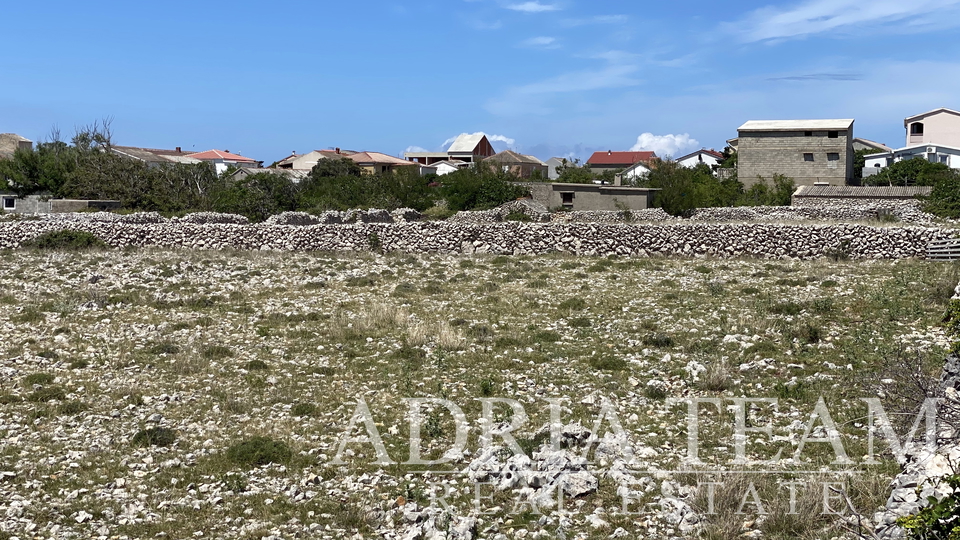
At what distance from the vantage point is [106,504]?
919 centimetres

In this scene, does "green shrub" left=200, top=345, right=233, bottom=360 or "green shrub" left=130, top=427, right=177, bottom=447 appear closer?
"green shrub" left=130, top=427, right=177, bottom=447

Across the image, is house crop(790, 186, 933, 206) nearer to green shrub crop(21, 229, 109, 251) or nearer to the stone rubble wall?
the stone rubble wall

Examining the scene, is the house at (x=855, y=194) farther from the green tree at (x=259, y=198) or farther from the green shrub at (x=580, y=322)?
the green shrub at (x=580, y=322)

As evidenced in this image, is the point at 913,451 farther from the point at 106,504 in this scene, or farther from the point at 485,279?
the point at 485,279

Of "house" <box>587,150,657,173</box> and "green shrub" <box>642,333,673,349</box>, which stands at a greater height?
"house" <box>587,150,657,173</box>

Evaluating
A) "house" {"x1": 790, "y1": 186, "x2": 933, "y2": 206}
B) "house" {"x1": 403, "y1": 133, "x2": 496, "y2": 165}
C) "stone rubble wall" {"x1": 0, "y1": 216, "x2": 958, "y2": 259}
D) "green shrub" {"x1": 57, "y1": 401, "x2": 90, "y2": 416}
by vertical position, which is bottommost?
"green shrub" {"x1": 57, "y1": 401, "x2": 90, "y2": 416}

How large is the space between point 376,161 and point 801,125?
2398 inches

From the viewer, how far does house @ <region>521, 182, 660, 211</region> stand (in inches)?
2174

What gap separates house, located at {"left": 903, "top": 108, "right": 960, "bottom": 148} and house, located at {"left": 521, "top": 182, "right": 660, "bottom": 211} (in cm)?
5785

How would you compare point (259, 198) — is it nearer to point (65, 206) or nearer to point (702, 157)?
point (65, 206)

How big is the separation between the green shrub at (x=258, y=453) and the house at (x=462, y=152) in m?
129

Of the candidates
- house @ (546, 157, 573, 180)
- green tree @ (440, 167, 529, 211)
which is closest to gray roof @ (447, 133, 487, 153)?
house @ (546, 157, 573, 180)

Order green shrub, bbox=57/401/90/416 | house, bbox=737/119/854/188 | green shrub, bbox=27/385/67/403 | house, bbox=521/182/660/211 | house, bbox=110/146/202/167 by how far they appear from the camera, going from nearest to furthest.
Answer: green shrub, bbox=57/401/90/416, green shrub, bbox=27/385/67/403, house, bbox=521/182/660/211, house, bbox=737/119/854/188, house, bbox=110/146/202/167


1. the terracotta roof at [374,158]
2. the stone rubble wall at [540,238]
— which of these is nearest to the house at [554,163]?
the terracotta roof at [374,158]
